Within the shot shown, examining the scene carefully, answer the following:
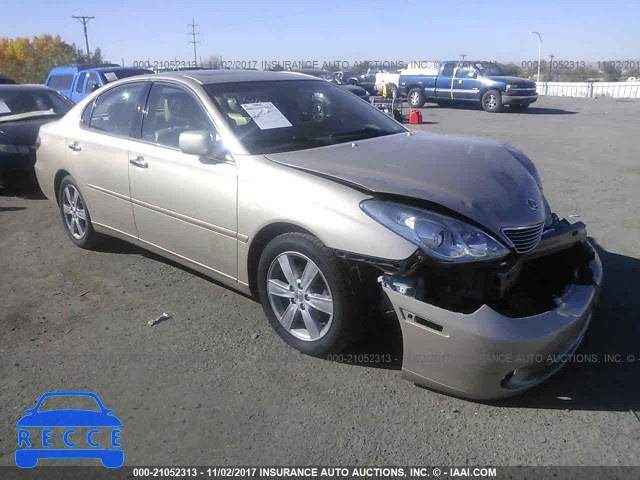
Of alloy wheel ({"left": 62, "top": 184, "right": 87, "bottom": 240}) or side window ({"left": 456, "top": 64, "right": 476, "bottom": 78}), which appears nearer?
alloy wheel ({"left": 62, "top": 184, "right": 87, "bottom": 240})

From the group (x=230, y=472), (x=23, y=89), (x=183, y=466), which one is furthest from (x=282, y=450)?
(x=23, y=89)

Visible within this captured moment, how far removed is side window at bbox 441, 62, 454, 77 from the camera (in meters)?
22.8

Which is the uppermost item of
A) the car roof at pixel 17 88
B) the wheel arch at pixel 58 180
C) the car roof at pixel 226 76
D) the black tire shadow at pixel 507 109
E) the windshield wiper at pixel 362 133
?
the car roof at pixel 226 76

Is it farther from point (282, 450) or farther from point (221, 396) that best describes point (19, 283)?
point (282, 450)

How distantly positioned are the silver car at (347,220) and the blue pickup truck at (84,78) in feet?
32.0

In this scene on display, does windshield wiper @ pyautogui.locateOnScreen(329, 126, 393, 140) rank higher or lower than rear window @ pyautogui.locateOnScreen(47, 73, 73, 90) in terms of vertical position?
lower

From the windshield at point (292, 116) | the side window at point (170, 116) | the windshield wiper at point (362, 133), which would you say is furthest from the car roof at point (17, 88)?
the windshield wiper at point (362, 133)

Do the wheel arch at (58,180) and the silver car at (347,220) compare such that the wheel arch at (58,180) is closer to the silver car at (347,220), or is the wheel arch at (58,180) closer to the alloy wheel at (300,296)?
the silver car at (347,220)

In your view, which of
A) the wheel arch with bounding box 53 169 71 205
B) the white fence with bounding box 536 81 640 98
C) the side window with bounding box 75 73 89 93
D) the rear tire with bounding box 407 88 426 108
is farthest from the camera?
the white fence with bounding box 536 81 640 98

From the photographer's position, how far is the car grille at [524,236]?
3119mm

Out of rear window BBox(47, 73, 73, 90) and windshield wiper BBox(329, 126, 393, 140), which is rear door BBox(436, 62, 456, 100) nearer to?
rear window BBox(47, 73, 73, 90)

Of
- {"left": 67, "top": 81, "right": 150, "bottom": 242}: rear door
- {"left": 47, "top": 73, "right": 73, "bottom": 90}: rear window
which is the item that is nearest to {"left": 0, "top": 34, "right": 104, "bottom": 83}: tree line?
{"left": 47, "top": 73, "right": 73, "bottom": 90}: rear window

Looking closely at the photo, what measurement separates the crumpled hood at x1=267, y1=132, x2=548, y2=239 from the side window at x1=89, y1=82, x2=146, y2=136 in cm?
166

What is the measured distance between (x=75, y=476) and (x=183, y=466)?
0.49 m
